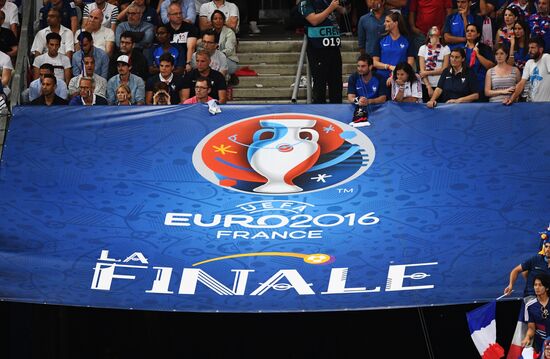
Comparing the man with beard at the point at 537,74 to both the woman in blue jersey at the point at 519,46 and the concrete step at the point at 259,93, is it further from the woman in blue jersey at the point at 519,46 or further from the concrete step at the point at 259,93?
the concrete step at the point at 259,93

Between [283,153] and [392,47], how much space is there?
2637 millimetres

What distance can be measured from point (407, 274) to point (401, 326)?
363 centimetres

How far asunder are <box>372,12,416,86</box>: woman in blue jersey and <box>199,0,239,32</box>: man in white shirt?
7.47 feet

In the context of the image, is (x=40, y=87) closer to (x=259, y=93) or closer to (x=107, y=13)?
(x=107, y=13)

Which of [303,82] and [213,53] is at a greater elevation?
[213,53]

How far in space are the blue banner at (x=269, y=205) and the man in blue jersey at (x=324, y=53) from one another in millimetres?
1327

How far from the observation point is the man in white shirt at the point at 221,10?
61.3 feet

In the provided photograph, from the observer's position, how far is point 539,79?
1627cm

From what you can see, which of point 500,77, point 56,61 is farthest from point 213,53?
point 500,77

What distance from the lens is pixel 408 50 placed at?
17.4m

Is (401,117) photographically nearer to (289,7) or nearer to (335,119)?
(335,119)

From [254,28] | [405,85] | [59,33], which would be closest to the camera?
[405,85]

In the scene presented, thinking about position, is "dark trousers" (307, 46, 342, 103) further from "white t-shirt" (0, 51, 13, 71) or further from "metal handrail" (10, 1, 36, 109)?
"white t-shirt" (0, 51, 13, 71)

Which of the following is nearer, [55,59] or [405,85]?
[405,85]
